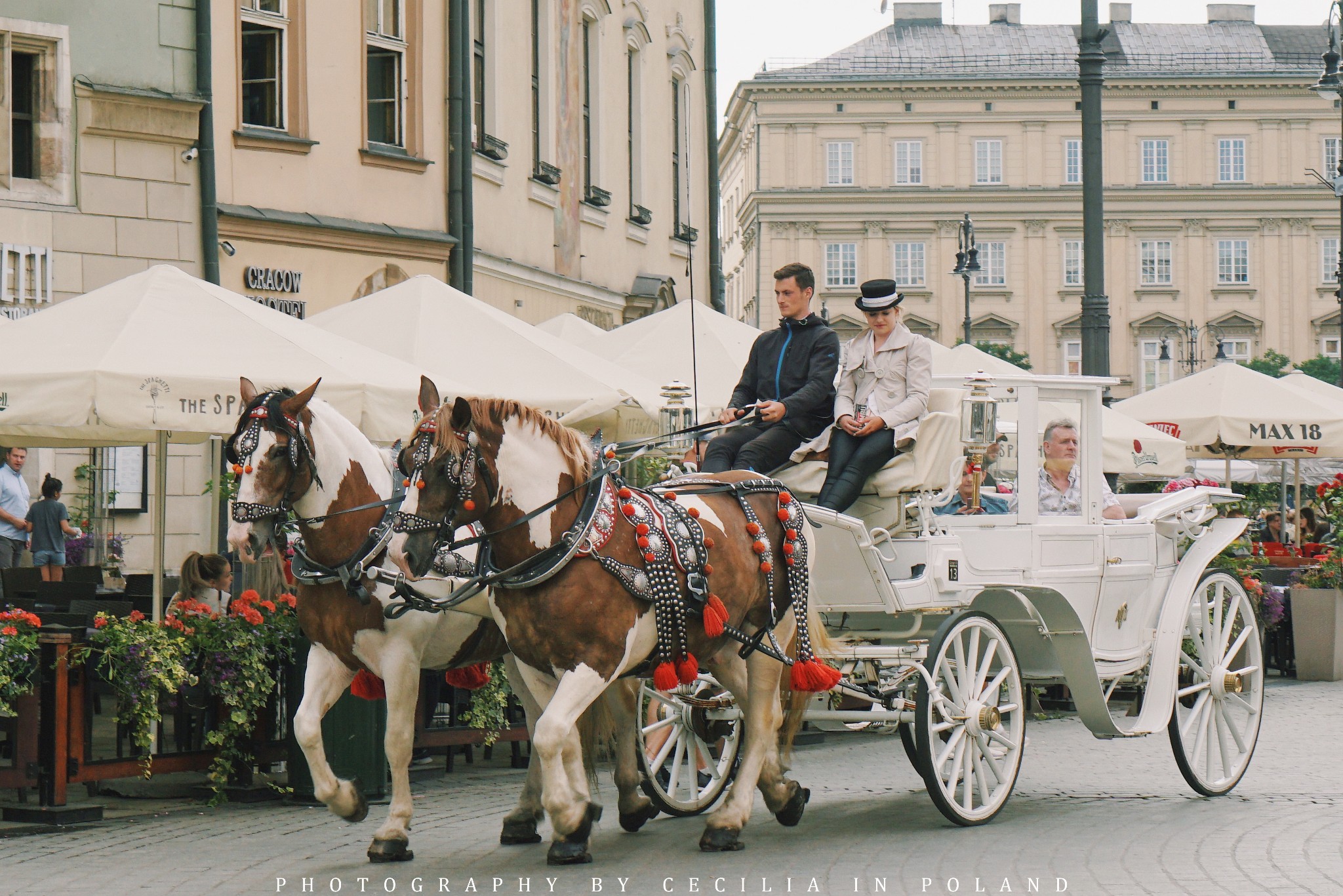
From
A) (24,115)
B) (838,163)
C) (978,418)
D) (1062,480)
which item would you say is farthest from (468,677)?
(838,163)

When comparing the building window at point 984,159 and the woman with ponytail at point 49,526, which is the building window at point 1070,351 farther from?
the woman with ponytail at point 49,526

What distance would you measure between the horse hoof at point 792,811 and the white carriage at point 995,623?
0.42m

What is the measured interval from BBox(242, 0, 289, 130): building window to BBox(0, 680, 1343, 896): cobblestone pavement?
903 centimetres

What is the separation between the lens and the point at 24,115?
15.6m

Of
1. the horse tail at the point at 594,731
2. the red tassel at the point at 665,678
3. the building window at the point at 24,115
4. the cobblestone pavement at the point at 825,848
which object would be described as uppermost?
the building window at the point at 24,115

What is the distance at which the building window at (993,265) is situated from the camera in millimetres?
86562

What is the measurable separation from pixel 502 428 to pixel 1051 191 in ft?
269

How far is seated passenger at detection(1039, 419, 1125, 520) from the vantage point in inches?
384

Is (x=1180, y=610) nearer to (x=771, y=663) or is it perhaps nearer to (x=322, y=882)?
(x=771, y=663)

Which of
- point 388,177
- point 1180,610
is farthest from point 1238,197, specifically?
point 1180,610

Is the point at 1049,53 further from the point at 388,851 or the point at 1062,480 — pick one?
the point at 388,851

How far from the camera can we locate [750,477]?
8062 mm

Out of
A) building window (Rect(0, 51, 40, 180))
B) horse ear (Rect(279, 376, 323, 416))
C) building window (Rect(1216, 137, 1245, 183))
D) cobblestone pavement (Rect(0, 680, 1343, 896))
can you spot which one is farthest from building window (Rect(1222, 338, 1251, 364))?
horse ear (Rect(279, 376, 323, 416))

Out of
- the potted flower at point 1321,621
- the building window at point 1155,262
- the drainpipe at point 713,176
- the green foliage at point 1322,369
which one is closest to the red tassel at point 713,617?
the potted flower at point 1321,621
